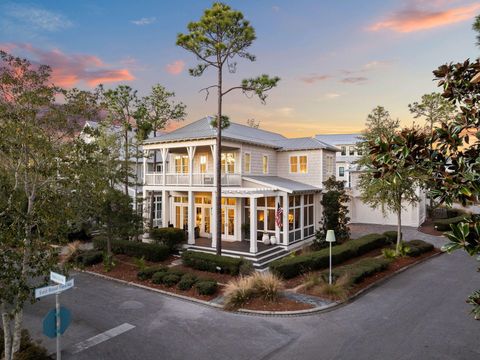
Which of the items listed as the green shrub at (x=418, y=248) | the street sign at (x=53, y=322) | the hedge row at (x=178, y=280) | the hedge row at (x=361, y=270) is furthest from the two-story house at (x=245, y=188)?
the street sign at (x=53, y=322)

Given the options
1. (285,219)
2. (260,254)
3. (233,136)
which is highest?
(233,136)

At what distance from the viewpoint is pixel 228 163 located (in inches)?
891

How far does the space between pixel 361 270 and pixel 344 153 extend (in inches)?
1542

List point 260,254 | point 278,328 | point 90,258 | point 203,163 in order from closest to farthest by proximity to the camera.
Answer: point 278,328
point 90,258
point 260,254
point 203,163

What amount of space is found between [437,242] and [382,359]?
61.7 ft

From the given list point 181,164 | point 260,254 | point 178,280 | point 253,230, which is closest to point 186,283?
point 178,280

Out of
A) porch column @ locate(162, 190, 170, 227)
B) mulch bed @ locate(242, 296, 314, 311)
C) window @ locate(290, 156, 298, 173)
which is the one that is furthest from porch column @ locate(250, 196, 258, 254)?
porch column @ locate(162, 190, 170, 227)

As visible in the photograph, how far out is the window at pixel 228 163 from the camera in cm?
2241

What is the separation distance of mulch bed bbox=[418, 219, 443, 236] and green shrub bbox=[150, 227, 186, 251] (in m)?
20.4

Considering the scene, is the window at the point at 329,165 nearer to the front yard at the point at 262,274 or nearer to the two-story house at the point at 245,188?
the two-story house at the point at 245,188

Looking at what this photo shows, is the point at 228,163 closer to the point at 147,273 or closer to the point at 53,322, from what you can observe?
the point at 147,273

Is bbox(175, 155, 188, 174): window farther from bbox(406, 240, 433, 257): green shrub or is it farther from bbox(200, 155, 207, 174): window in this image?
bbox(406, 240, 433, 257): green shrub

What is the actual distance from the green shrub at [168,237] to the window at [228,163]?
5.54m

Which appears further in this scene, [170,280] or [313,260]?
[313,260]
